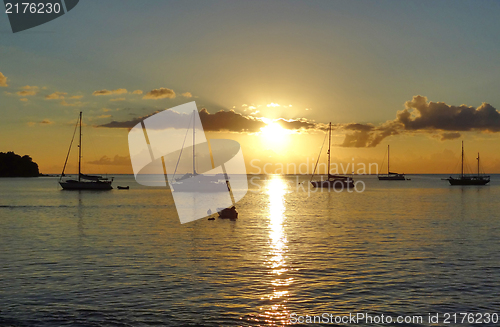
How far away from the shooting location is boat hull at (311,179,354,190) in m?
157

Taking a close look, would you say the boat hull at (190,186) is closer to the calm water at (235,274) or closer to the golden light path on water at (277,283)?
Answer: the calm water at (235,274)

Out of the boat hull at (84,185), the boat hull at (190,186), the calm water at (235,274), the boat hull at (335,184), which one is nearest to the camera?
the calm water at (235,274)

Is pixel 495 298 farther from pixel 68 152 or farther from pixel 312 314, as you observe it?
pixel 68 152

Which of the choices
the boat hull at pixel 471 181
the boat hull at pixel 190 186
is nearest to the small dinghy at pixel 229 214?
the boat hull at pixel 190 186

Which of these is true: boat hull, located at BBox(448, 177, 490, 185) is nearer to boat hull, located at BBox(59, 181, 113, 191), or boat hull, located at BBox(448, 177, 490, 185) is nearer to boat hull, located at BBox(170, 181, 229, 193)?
boat hull, located at BBox(170, 181, 229, 193)

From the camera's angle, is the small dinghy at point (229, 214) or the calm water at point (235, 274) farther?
the small dinghy at point (229, 214)

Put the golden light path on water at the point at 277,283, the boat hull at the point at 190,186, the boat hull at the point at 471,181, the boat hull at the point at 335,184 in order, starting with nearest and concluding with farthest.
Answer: the golden light path on water at the point at 277,283, the boat hull at the point at 190,186, the boat hull at the point at 335,184, the boat hull at the point at 471,181

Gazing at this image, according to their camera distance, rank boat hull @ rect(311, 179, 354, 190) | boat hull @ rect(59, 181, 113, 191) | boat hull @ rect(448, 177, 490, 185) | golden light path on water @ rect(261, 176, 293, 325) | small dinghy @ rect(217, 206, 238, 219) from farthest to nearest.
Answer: boat hull @ rect(448, 177, 490, 185)
boat hull @ rect(311, 179, 354, 190)
boat hull @ rect(59, 181, 113, 191)
small dinghy @ rect(217, 206, 238, 219)
golden light path on water @ rect(261, 176, 293, 325)

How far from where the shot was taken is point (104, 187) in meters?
130

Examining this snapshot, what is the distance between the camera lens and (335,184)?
538ft

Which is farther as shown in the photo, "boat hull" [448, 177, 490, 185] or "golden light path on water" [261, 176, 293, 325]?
"boat hull" [448, 177, 490, 185]

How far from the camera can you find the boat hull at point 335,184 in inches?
6175

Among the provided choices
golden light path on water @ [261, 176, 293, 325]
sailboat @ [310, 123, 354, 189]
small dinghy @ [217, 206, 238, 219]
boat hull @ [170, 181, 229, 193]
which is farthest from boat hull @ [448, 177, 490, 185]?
golden light path on water @ [261, 176, 293, 325]

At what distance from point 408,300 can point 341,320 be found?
4.50m
